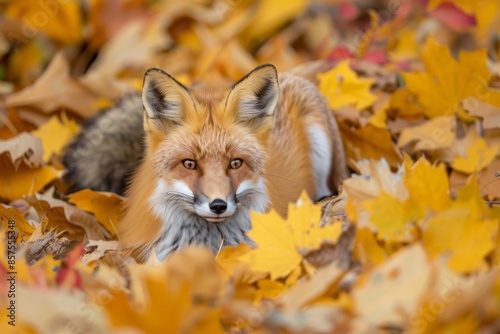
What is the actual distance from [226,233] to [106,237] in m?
0.59

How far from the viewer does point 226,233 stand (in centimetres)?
239

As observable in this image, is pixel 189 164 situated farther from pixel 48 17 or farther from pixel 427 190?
pixel 48 17

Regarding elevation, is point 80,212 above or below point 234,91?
below

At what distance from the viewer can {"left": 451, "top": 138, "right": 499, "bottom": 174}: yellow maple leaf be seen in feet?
8.59

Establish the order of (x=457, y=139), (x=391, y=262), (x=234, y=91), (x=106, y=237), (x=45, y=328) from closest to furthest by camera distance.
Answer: (x=45, y=328)
(x=391, y=262)
(x=234, y=91)
(x=106, y=237)
(x=457, y=139)

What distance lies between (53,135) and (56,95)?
0.42 meters

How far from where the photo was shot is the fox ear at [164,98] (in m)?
2.26

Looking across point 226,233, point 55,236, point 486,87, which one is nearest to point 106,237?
point 55,236

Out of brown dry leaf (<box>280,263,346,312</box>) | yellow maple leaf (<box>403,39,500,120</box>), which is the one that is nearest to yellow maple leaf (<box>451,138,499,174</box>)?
yellow maple leaf (<box>403,39,500,120</box>)

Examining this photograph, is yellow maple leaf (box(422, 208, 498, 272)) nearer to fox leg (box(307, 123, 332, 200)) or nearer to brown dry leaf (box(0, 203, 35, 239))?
fox leg (box(307, 123, 332, 200))

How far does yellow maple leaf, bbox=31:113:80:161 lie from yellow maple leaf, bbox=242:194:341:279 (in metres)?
1.50

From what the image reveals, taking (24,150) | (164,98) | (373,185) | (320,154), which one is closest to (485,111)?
(320,154)

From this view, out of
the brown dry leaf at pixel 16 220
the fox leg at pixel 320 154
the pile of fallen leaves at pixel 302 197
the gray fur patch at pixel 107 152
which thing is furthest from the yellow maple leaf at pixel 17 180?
the fox leg at pixel 320 154

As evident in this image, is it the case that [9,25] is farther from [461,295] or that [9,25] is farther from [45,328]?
[461,295]
